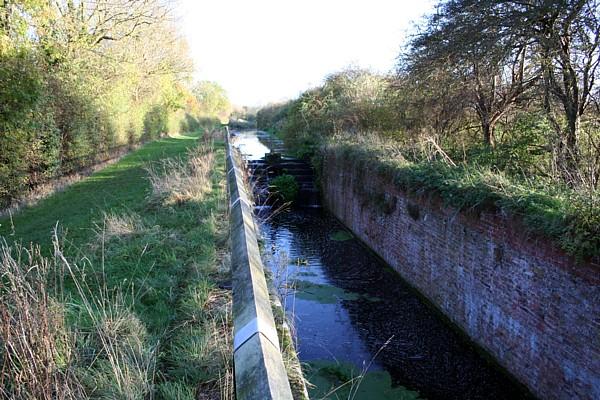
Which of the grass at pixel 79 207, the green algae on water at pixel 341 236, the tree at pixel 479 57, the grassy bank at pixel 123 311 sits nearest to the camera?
the grassy bank at pixel 123 311

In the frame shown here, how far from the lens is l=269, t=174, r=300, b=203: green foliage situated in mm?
19453

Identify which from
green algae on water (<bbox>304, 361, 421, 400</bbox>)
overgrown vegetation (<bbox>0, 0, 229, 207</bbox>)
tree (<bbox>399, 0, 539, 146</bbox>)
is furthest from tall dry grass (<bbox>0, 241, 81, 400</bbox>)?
tree (<bbox>399, 0, 539, 146</bbox>)

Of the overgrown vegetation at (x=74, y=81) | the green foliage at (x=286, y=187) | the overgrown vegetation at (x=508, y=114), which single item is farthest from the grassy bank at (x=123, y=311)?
the green foliage at (x=286, y=187)

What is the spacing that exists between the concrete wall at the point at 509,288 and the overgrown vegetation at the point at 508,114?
35 centimetres

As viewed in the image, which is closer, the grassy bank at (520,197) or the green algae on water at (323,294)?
the grassy bank at (520,197)

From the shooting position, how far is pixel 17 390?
2678mm

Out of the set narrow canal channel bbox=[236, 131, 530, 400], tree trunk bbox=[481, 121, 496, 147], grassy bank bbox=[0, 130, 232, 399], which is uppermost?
Answer: tree trunk bbox=[481, 121, 496, 147]

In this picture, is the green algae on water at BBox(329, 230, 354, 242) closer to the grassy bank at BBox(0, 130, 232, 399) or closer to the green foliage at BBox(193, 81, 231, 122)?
the grassy bank at BBox(0, 130, 232, 399)

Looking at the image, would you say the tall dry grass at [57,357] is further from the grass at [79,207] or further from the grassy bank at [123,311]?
the grass at [79,207]

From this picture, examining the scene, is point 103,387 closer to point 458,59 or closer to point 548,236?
point 548,236

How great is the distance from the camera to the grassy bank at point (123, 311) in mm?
2854

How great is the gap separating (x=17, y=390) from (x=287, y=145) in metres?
27.9

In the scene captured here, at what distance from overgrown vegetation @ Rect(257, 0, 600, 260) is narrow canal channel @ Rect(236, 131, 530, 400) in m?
2.35

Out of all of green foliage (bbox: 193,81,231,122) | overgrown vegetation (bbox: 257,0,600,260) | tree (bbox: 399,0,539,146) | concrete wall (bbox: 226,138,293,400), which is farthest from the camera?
green foliage (bbox: 193,81,231,122)
